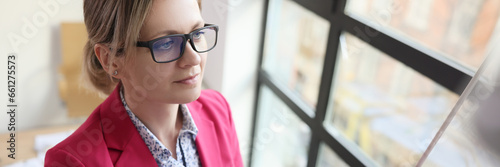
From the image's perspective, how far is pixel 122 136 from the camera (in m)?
0.96

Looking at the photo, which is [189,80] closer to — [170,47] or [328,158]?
[170,47]

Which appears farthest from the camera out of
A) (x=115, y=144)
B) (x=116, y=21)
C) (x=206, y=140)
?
(x=206, y=140)

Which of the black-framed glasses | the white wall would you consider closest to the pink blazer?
the black-framed glasses

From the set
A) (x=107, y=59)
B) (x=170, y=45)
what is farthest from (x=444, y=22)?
(x=107, y=59)

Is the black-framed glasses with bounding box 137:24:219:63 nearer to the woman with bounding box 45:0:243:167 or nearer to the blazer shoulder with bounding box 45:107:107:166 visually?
the woman with bounding box 45:0:243:167

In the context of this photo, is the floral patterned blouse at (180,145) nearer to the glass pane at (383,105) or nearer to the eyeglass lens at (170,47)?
the eyeglass lens at (170,47)

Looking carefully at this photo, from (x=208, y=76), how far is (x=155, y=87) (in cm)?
109

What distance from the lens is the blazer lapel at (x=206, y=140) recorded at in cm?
107

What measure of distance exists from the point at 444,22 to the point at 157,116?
0.75 meters

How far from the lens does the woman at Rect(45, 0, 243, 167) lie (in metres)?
0.83

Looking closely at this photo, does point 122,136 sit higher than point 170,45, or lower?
lower

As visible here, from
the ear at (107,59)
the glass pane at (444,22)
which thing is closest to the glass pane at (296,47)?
the glass pane at (444,22)

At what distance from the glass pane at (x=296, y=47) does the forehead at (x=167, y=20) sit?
735 millimetres

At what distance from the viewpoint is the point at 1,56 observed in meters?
1.55
